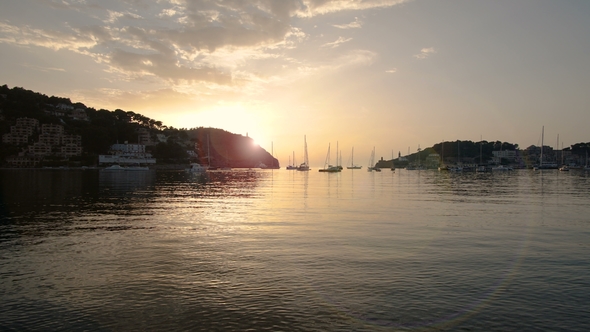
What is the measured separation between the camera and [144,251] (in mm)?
21234

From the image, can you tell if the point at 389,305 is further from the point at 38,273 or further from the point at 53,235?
the point at 53,235

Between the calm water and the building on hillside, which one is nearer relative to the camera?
the calm water

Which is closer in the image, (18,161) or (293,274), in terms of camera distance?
(293,274)

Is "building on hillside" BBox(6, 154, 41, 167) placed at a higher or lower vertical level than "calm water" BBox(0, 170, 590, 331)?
higher

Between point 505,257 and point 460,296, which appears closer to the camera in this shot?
point 460,296

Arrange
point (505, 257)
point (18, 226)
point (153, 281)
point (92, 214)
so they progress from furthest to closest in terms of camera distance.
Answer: point (92, 214) → point (18, 226) → point (505, 257) → point (153, 281)

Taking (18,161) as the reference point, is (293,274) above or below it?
below

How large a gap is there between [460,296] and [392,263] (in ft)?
15.6

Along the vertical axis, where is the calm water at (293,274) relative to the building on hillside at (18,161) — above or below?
below

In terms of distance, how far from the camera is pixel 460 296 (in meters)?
14.2

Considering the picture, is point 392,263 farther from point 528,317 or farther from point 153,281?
point 153,281

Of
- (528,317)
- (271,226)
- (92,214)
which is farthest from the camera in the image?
(92,214)

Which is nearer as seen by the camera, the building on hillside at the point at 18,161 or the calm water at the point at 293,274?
the calm water at the point at 293,274

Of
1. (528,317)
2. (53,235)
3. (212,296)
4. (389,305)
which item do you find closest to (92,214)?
(53,235)
